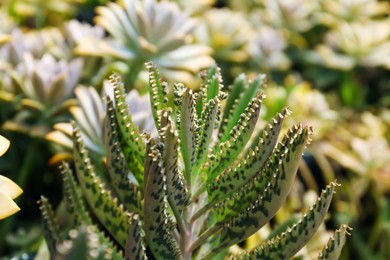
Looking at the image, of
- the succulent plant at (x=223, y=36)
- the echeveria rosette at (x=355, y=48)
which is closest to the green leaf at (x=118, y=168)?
the succulent plant at (x=223, y=36)

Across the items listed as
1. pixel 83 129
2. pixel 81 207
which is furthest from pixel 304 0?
pixel 81 207

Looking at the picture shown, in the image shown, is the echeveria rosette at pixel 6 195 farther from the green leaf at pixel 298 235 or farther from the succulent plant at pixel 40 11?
the succulent plant at pixel 40 11

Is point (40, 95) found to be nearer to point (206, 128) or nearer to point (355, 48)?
point (206, 128)

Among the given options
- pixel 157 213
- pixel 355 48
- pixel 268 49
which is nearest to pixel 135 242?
pixel 157 213

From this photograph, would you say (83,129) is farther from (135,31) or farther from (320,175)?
(320,175)

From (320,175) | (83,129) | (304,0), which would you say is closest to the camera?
(83,129)

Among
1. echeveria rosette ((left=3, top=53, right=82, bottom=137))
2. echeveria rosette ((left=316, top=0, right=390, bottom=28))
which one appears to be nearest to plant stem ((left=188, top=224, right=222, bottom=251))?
echeveria rosette ((left=3, top=53, right=82, bottom=137))

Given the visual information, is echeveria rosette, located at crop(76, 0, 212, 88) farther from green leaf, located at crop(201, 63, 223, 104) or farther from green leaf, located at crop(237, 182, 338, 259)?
green leaf, located at crop(237, 182, 338, 259)
